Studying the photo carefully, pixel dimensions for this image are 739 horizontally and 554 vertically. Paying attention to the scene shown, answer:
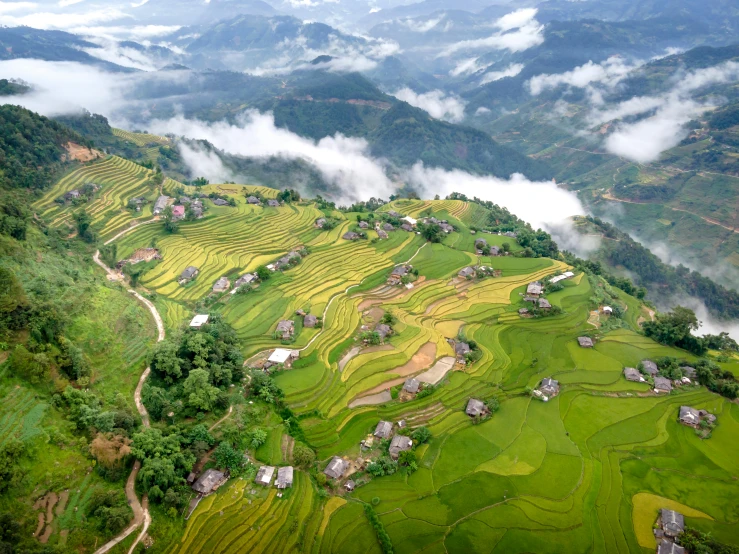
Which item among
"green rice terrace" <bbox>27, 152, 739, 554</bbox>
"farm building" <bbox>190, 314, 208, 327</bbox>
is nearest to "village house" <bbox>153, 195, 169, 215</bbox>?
"green rice terrace" <bbox>27, 152, 739, 554</bbox>

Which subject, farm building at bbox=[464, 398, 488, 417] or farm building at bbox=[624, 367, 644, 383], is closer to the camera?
farm building at bbox=[464, 398, 488, 417]

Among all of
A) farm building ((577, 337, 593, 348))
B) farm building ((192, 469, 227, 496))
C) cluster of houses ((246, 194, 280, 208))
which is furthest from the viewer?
cluster of houses ((246, 194, 280, 208))

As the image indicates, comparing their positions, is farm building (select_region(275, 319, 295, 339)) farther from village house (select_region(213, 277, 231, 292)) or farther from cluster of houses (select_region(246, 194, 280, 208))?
cluster of houses (select_region(246, 194, 280, 208))

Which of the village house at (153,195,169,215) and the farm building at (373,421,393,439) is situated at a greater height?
the village house at (153,195,169,215)

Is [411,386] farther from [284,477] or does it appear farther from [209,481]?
[209,481]

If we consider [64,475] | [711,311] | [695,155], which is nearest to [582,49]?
[695,155]

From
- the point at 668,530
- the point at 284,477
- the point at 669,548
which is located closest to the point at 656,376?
the point at 668,530

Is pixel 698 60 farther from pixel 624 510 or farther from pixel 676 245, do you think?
pixel 624 510

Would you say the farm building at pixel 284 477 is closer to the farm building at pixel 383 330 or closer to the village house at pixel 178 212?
the farm building at pixel 383 330
